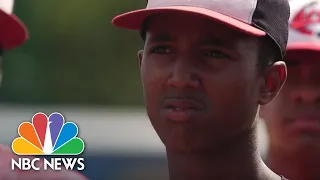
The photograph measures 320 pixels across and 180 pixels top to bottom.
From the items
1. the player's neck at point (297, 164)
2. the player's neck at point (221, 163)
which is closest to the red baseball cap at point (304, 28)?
the player's neck at point (297, 164)

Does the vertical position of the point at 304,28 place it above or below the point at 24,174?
above

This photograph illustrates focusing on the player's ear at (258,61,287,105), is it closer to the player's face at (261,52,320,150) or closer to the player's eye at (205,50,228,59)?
the player's eye at (205,50,228,59)

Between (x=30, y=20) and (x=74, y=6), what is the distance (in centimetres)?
16

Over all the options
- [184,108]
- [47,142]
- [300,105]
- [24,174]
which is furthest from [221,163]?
[24,174]

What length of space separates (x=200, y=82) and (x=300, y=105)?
24.2 inches

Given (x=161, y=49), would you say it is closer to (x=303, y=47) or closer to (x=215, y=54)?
(x=215, y=54)

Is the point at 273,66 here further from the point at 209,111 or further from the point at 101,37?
the point at 101,37

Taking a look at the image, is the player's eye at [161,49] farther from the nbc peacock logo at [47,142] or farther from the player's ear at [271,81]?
the nbc peacock logo at [47,142]

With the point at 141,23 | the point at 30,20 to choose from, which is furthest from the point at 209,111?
the point at 30,20

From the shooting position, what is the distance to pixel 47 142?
6.38 ft

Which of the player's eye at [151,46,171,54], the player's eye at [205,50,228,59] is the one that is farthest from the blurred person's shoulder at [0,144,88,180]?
the player's eye at [205,50,228,59]

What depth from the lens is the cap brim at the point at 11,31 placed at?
189cm

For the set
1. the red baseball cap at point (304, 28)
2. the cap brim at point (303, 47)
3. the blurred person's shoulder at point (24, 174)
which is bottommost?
the blurred person's shoulder at point (24, 174)

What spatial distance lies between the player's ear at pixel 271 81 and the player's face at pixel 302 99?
14.8 inches
